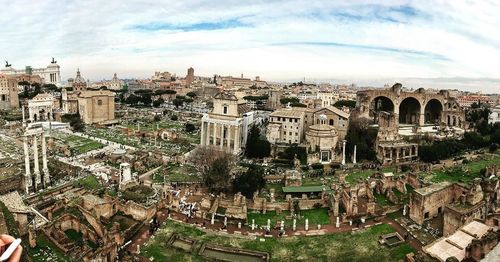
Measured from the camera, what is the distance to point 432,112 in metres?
65.3

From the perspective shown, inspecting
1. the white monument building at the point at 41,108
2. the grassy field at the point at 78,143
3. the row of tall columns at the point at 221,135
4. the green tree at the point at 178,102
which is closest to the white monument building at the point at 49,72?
the green tree at the point at 178,102

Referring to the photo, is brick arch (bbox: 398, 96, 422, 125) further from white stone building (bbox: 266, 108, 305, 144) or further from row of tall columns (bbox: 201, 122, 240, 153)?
row of tall columns (bbox: 201, 122, 240, 153)

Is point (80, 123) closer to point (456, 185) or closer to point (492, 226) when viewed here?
point (456, 185)

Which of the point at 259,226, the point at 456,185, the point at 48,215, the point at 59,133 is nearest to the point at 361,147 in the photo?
the point at 456,185

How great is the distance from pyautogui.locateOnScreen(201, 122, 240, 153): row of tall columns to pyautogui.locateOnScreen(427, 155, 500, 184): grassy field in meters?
20.5

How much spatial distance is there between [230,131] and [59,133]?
92.0 feet

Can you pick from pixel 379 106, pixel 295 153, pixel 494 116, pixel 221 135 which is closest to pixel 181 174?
pixel 221 135

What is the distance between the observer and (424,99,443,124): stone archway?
208ft

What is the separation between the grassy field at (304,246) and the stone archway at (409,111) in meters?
42.0

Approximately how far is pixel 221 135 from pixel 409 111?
3522 centimetres

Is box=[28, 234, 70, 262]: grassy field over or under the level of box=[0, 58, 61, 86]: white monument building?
under

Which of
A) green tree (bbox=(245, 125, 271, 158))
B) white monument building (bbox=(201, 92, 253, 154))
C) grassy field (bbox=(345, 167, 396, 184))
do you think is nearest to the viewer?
grassy field (bbox=(345, 167, 396, 184))

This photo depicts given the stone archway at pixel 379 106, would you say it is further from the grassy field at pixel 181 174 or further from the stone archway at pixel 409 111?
the grassy field at pixel 181 174

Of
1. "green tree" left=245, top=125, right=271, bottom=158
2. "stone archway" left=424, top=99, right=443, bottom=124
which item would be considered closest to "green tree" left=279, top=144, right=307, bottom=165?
"green tree" left=245, top=125, right=271, bottom=158
